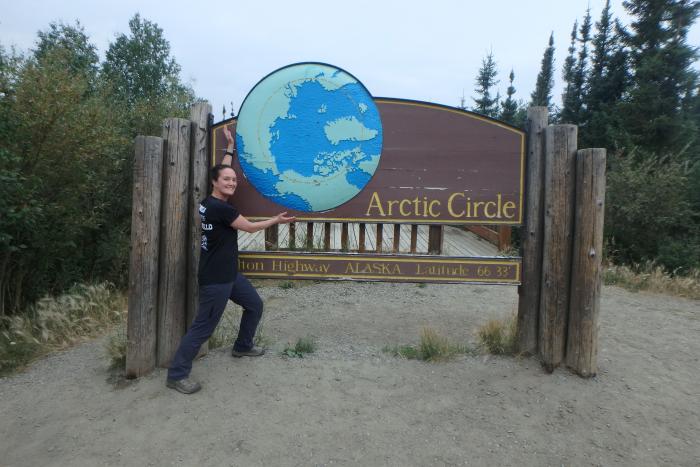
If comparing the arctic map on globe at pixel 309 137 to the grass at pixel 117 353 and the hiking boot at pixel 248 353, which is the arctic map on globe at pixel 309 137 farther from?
the grass at pixel 117 353

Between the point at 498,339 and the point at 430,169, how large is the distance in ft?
5.61

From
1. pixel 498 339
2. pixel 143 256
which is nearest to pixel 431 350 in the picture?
pixel 498 339

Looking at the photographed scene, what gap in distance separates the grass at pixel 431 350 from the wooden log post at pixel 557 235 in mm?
762

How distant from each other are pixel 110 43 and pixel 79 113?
30.4 m

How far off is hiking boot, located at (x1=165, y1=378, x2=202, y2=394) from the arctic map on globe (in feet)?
5.38

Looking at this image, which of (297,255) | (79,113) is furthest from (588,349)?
(79,113)

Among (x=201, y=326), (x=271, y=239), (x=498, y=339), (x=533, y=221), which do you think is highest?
(x=533, y=221)

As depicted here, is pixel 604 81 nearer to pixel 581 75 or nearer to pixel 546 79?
pixel 581 75

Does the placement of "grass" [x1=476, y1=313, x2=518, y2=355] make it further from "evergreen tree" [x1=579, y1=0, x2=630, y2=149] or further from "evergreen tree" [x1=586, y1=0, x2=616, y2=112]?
"evergreen tree" [x1=586, y1=0, x2=616, y2=112]

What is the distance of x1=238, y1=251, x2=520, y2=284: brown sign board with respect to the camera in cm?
375

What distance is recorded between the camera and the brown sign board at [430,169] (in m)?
3.77

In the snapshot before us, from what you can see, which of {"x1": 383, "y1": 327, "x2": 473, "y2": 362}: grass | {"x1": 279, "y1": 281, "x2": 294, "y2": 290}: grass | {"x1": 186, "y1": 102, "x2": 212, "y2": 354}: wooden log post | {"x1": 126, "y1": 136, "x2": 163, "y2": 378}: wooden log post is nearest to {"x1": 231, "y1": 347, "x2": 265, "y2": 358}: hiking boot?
{"x1": 186, "y1": 102, "x2": 212, "y2": 354}: wooden log post

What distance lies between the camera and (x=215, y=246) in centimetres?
333

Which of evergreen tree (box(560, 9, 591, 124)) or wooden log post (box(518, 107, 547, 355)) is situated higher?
evergreen tree (box(560, 9, 591, 124))
